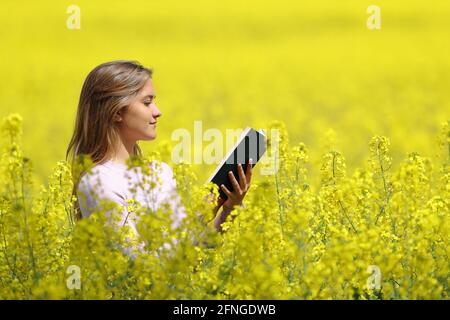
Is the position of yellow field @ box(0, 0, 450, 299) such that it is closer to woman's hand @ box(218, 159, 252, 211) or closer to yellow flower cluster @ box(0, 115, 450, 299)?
yellow flower cluster @ box(0, 115, 450, 299)

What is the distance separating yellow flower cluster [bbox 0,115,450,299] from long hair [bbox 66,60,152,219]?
1.04 feet

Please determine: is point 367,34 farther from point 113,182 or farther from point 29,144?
point 113,182

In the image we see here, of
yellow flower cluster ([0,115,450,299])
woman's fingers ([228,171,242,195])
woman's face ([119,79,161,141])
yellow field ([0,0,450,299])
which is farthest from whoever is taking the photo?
woman's face ([119,79,161,141])

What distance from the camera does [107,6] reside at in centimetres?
1797

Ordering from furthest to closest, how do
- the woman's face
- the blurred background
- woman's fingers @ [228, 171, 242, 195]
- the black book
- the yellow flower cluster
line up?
the blurred background, the woman's face, woman's fingers @ [228, 171, 242, 195], the black book, the yellow flower cluster

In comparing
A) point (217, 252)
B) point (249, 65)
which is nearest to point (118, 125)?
point (217, 252)

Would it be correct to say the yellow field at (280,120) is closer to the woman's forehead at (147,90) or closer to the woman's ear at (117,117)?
the woman's ear at (117,117)

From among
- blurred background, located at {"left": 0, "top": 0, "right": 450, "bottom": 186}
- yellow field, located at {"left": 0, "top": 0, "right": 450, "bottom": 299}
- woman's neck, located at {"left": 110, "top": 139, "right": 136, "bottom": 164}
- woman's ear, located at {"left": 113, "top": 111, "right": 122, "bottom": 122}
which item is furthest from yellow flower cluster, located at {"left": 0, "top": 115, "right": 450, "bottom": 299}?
blurred background, located at {"left": 0, "top": 0, "right": 450, "bottom": 186}

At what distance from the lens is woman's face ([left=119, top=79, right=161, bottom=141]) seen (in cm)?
370

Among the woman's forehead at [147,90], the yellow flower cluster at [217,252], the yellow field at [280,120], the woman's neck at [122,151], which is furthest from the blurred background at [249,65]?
the yellow flower cluster at [217,252]

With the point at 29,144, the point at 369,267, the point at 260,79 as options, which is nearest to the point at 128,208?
the point at 369,267

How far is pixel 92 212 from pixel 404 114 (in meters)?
8.58

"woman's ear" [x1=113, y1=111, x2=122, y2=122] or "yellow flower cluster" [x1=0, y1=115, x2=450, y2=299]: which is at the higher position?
"woman's ear" [x1=113, y1=111, x2=122, y2=122]

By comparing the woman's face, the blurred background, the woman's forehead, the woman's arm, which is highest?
the blurred background
